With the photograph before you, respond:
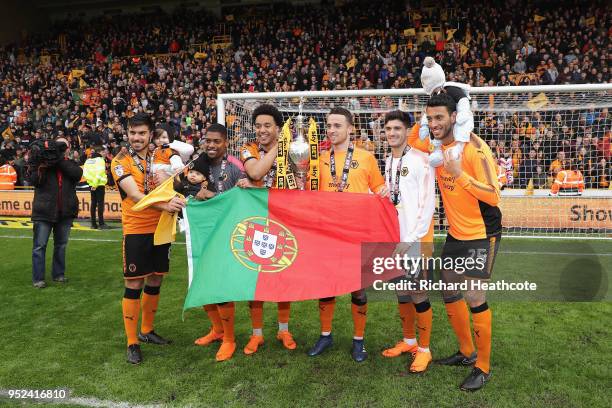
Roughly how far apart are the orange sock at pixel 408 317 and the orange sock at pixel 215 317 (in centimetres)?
177

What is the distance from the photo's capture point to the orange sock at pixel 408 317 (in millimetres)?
4524

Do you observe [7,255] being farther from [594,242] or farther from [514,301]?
[594,242]

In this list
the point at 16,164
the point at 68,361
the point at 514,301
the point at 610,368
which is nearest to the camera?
the point at 610,368

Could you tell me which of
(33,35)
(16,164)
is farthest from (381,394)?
(33,35)

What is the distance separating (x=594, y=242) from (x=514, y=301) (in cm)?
473

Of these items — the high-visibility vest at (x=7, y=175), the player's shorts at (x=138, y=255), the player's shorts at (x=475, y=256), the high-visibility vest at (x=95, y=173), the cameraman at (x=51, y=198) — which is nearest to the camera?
the player's shorts at (x=475, y=256)

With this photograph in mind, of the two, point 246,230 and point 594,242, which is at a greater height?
point 246,230

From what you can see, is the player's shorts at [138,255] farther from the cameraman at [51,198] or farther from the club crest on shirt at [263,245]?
the cameraman at [51,198]

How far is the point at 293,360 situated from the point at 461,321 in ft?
4.89

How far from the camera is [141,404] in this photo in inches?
145

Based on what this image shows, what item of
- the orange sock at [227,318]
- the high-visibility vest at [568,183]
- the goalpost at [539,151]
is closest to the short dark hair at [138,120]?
the orange sock at [227,318]

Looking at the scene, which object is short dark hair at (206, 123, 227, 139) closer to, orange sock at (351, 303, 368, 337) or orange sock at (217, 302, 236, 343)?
orange sock at (217, 302, 236, 343)

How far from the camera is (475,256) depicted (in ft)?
12.4

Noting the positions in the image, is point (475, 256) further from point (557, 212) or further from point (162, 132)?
point (557, 212)
